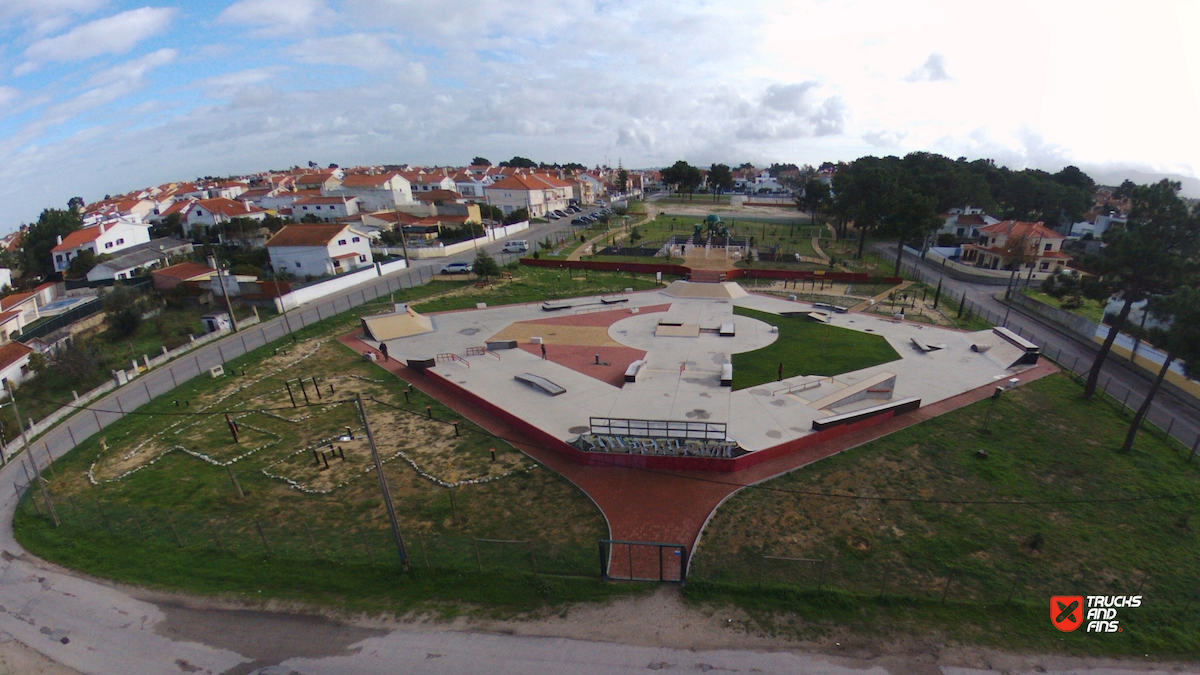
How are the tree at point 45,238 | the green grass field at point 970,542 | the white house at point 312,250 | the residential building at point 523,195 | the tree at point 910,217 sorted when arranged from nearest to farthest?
the green grass field at point 970,542 < the white house at point 312,250 < the tree at point 910,217 < the tree at point 45,238 < the residential building at point 523,195

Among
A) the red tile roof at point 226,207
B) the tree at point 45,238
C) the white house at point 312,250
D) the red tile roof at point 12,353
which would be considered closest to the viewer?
the red tile roof at point 12,353

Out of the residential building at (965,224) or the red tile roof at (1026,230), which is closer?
the red tile roof at (1026,230)

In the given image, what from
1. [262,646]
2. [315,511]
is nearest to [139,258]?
[315,511]

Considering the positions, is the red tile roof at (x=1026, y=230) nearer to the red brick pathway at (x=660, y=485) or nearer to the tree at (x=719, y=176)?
the red brick pathway at (x=660, y=485)

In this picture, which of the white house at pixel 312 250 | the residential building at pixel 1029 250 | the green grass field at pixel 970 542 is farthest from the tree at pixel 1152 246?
the white house at pixel 312 250

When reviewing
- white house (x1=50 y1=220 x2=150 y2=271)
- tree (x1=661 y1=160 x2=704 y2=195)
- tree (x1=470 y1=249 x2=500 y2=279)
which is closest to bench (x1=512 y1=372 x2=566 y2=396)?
tree (x1=470 y1=249 x2=500 y2=279)

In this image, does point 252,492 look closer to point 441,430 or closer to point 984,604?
point 441,430
